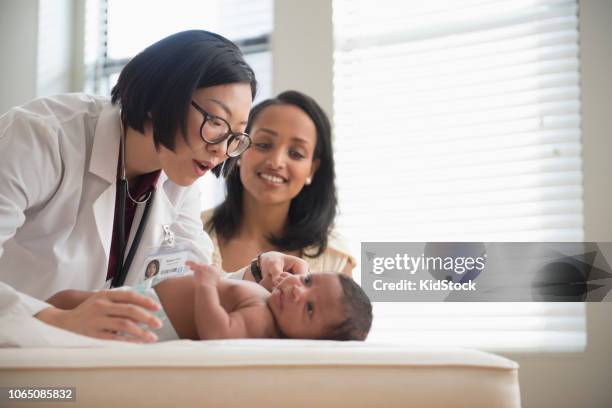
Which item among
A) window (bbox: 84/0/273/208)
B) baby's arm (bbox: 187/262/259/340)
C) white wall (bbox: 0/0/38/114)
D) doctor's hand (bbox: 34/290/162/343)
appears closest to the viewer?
doctor's hand (bbox: 34/290/162/343)

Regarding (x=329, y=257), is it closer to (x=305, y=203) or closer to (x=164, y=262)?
(x=305, y=203)

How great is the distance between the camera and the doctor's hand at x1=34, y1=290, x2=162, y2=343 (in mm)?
1062

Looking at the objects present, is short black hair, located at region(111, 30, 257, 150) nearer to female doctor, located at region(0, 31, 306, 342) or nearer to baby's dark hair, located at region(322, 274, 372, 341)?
female doctor, located at region(0, 31, 306, 342)

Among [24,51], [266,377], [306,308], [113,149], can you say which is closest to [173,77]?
[113,149]

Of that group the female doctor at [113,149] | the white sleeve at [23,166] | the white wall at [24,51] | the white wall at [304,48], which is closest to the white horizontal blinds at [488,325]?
the white wall at [304,48]

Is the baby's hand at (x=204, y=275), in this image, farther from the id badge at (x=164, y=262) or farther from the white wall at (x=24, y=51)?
the white wall at (x=24, y=51)

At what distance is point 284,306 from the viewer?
1334mm

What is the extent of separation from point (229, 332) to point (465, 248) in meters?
1.85

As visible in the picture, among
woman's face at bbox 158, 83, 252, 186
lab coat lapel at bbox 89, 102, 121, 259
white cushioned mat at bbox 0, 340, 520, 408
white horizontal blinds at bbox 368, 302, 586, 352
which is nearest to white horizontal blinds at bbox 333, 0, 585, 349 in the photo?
white horizontal blinds at bbox 368, 302, 586, 352

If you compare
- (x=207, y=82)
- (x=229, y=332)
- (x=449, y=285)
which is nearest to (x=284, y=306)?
(x=229, y=332)

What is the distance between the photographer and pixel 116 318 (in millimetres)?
1068

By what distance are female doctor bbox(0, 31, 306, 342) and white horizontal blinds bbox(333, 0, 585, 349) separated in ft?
4.85

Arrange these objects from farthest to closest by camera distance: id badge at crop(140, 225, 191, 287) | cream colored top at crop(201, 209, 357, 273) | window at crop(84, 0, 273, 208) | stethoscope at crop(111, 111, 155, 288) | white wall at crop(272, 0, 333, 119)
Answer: window at crop(84, 0, 273, 208) → white wall at crop(272, 0, 333, 119) → cream colored top at crop(201, 209, 357, 273) → stethoscope at crop(111, 111, 155, 288) → id badge at crop(140, 225, 191, 287)

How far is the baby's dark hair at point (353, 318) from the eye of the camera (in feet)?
4.33
